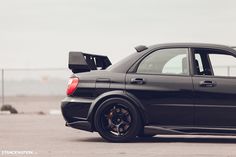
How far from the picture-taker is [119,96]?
13305 millimetres

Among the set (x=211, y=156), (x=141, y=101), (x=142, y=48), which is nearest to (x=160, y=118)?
(x=141, y=101)

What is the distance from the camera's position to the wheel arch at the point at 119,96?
13219 mm

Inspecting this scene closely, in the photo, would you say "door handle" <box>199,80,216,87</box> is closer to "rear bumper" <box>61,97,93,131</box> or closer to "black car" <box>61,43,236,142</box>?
"black car" <box>61,43,236,142</box>

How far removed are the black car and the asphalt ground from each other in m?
0.28

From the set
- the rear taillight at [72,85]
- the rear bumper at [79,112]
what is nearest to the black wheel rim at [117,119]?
the rear bumper at [79,112]

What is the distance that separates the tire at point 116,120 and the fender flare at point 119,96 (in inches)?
2.4

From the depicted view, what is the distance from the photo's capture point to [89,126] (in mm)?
13414

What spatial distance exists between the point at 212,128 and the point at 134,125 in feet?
4.05

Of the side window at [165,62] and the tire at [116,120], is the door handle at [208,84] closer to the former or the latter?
the side window at [165,62]

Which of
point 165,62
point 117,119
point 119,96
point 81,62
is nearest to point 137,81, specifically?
point 119,96

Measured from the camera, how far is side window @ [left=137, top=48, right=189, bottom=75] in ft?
43.9

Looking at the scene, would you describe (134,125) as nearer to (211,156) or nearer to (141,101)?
(141,101)

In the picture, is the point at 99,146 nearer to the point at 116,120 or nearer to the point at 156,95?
the point at 116,120

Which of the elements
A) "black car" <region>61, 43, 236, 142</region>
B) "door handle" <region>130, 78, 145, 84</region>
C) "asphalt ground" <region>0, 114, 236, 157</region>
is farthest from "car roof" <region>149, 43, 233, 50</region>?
"asphalt ground" <region>0, 114, 236, 157</region>
